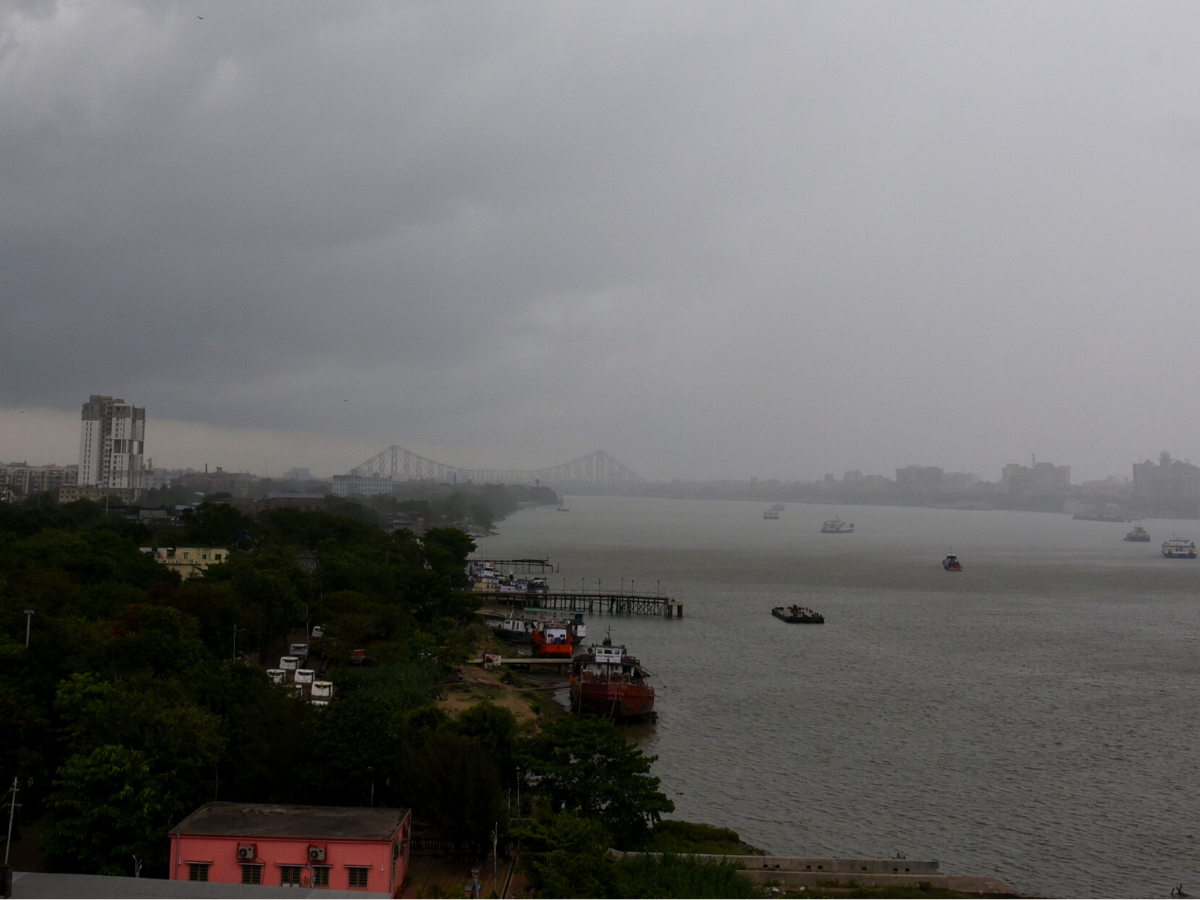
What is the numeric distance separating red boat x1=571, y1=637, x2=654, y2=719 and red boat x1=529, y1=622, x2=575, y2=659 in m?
3.18

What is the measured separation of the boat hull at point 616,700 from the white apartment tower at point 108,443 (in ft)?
211

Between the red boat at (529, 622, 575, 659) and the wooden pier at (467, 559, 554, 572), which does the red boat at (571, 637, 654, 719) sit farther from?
the wooden pier at (467, 559, 554, 572)

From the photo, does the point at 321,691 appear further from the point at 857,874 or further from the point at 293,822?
the point at 857,874

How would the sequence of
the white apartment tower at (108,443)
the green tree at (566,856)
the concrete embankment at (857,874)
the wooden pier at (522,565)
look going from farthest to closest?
the white apartment tower at (108,443) → the wooden pier at (522,565) → the concrete embankment at (857,874) → the green tree at (566,856)

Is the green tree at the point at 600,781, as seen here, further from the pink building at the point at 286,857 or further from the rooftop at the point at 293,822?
the pink building at the point at 286,857

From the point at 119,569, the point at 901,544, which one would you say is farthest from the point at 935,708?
the point at 901,544

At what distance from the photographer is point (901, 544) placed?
61.1 metres

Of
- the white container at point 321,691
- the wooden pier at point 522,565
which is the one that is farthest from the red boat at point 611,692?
the wooden pier at point 522,565

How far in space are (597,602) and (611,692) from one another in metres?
14.7

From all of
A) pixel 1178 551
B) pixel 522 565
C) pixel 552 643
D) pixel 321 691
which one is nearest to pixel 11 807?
pixel 321 691

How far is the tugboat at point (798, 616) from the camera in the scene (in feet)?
81.3

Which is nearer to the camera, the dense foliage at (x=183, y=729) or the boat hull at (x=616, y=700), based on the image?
the dense foliage at (x=183, y=729)

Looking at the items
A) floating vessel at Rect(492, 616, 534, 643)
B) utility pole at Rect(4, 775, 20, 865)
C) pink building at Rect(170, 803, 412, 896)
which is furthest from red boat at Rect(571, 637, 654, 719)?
utility pole at Rect(4, 775, 20, 865)

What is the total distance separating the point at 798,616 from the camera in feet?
82.0
